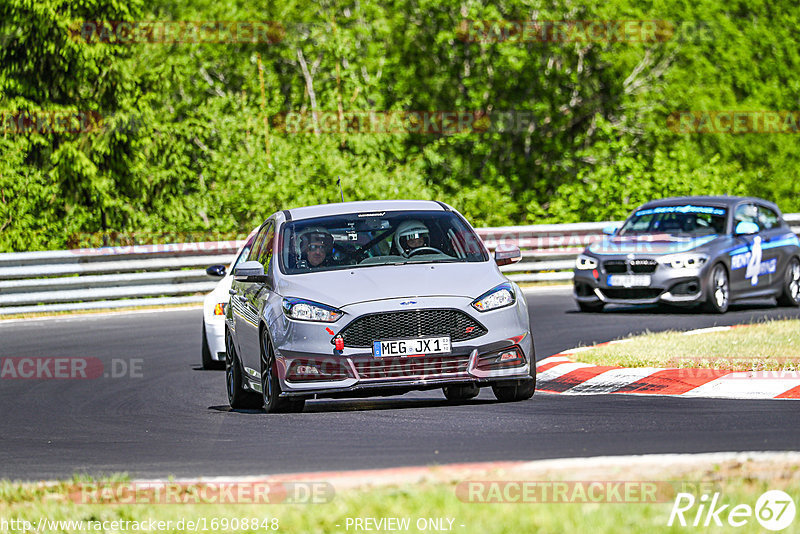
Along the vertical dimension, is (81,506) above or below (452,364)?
above

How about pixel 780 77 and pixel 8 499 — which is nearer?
pixel 8 499

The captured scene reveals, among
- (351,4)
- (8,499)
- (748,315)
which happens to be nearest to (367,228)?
(8,499)

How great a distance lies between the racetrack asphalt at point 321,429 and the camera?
27.9 feet

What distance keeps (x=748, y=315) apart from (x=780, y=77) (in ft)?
107

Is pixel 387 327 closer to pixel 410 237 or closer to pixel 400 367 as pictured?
pixel 400 367

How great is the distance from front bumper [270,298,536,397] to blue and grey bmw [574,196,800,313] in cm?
918

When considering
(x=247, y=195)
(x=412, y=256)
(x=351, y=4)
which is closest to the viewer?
(x=412, y=256)

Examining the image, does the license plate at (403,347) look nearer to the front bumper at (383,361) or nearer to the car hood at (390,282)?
the front bumper at (383,361)

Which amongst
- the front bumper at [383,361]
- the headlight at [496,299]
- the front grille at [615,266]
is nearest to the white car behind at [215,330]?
the front bumper at [383,361]

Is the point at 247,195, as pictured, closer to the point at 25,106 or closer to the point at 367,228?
the point at 25,106

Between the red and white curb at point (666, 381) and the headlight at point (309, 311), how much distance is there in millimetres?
2540

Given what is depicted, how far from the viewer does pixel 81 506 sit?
23.0ft

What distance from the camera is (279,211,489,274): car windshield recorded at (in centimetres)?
1148

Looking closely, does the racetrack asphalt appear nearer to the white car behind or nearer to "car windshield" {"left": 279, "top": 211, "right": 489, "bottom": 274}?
the white car behind
